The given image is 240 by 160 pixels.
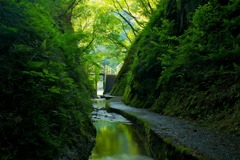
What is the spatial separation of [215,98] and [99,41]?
77.7 ft

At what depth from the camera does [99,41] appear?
2914 cm

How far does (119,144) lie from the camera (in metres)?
7.39

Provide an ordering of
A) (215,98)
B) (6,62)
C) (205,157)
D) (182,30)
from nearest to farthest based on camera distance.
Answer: (6,62) < (205,157) < (215,98) < (182,30)

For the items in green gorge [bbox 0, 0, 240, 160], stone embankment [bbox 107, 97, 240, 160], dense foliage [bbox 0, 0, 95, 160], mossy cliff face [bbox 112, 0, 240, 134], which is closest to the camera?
dense foliage [bbox 0, 0, 95, 160]

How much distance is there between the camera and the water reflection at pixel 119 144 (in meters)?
6.13

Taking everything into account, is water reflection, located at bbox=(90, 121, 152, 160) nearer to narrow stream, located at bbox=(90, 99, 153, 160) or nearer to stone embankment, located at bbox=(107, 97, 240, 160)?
narrow stream, located at bbox=(90, 99, 153, 160)

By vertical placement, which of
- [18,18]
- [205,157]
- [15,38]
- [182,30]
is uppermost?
[182,30]

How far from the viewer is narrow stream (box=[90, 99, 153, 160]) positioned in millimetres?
6134

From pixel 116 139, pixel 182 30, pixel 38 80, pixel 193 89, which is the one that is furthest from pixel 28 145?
pixel 182 30

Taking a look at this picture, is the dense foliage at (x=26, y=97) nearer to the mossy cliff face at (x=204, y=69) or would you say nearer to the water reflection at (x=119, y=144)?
the water reflection at (x=119, y=144)

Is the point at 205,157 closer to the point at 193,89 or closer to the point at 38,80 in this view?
the point at 38,80

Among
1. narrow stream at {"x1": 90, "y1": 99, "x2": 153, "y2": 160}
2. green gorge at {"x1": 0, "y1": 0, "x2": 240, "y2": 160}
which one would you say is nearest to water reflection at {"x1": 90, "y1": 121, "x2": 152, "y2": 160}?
narrow stream at {"x1": 90, "y1": 99, "x2": 153, "y2": 160}

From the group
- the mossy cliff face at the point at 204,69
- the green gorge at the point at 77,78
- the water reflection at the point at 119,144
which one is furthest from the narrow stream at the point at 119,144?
the mossy cliff face at the point at 204,69

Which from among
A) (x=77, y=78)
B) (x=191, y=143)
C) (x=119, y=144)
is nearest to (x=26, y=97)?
(x=191, y=143)
